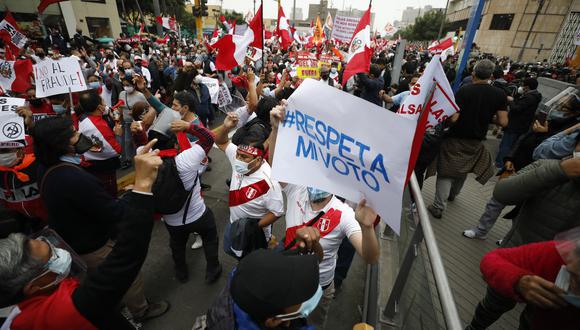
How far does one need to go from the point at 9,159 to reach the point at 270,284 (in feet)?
9.77

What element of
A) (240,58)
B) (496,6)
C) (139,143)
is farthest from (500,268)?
(496,6)

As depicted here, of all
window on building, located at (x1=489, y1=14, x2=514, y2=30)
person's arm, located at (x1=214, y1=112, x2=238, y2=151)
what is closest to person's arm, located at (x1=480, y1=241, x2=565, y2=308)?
person's arm, located at (x1=214, y1=112, x2=238, y2=151)

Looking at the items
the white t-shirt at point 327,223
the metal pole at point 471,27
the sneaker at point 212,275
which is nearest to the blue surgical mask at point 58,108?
the sneaker at point 212,275

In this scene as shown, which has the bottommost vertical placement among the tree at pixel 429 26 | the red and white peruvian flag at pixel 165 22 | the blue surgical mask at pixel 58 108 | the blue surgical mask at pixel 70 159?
the blue surgical mask at pixel 58 108

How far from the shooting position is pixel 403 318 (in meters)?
2.38

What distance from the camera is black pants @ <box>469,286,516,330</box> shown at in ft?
6.78

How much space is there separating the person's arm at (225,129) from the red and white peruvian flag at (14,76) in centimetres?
464

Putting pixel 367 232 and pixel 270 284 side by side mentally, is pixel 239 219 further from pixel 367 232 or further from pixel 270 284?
pixel 270 284

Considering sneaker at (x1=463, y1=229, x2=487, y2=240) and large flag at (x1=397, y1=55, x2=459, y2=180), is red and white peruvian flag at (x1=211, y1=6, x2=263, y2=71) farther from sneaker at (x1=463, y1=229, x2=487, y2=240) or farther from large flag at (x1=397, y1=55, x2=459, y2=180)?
sneaker at (x1=463, y1=229, x2=487, y2=240)

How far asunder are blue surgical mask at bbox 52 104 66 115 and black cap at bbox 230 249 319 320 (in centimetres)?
485

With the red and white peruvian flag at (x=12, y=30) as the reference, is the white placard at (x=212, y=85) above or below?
below

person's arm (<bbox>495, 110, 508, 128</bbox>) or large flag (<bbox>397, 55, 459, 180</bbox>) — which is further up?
large flag (<bbox>397, 55, 459, 180</bbox>)

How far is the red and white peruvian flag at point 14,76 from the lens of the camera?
502 centimetres

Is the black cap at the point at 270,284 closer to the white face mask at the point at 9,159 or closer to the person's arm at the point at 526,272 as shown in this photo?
the person's arm at the point at 526,272
